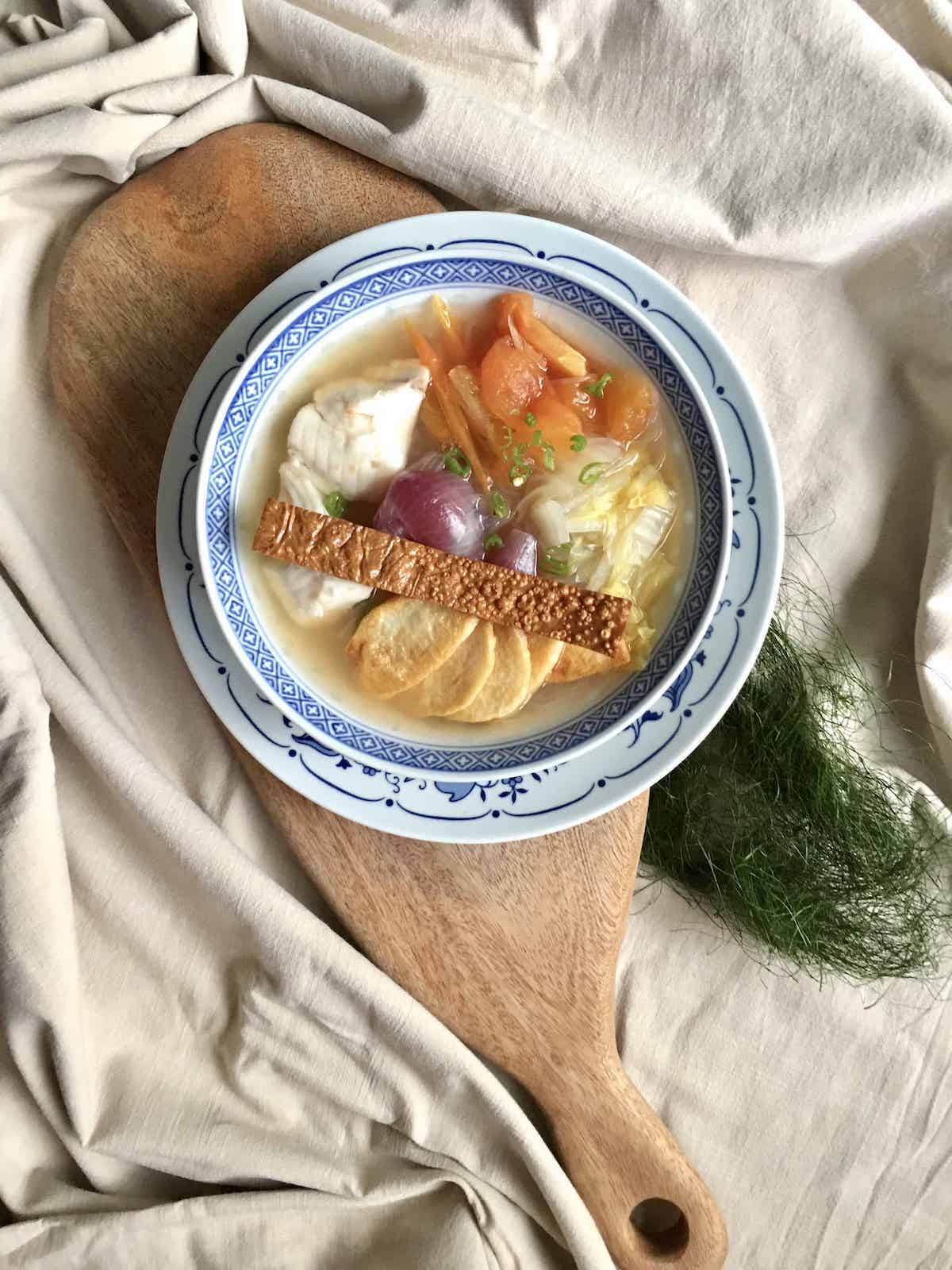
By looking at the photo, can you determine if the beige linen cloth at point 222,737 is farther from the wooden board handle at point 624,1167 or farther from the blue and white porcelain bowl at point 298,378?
the blue and white porcelain bowl at point 298,378

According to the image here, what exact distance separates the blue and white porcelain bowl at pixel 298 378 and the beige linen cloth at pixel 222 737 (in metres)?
0.52

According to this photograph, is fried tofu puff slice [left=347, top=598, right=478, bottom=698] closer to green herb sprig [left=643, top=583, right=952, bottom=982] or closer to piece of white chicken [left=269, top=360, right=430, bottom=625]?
piece of white chicken [left=269, top=360, right=430, bottom=625]

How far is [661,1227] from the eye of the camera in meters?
3.04

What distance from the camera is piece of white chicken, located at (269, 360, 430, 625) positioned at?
2439mm

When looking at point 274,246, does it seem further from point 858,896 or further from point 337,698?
point 858,896

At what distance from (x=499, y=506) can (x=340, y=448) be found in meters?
0.41

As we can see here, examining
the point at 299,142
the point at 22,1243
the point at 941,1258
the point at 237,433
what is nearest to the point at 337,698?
the point at 237,433

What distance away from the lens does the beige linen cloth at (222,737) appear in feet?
9.14

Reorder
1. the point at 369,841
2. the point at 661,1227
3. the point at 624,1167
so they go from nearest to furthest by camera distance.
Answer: the point at 369,841, the point at 624,1167, the point at 661,1227

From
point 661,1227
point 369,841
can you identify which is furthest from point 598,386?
point 661,1227

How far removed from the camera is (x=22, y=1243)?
285cm

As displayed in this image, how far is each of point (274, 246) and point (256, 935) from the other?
6.21 ft

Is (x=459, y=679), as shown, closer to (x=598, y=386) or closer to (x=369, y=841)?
(x=369, y=841)

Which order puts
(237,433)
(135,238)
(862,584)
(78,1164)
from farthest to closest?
(862,584) → (78,1164) → (135,238) → (237,433)
